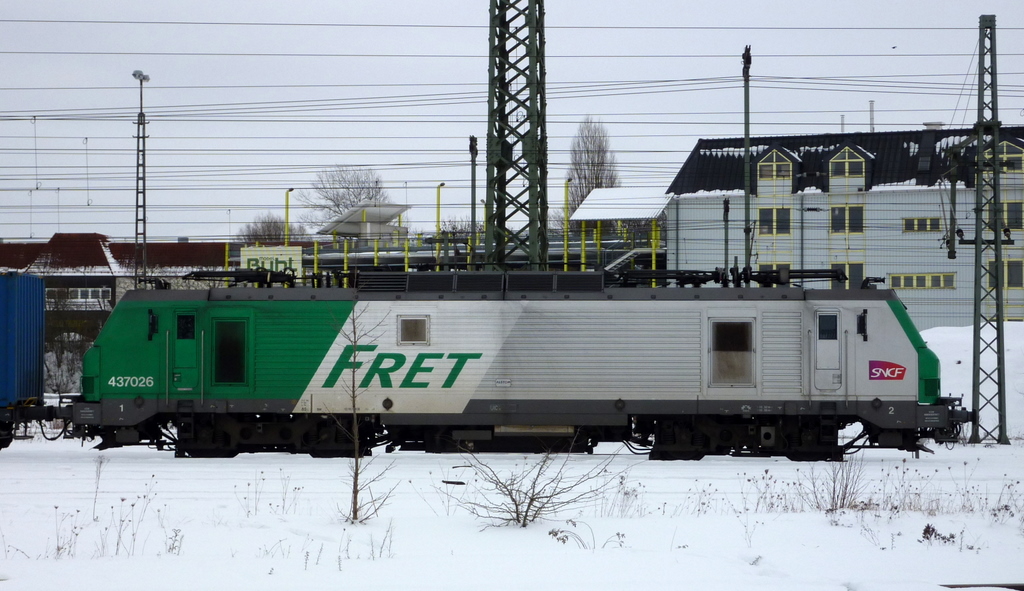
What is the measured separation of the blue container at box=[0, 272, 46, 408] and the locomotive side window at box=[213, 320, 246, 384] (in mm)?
4228

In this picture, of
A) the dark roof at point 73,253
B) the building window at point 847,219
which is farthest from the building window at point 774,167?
the dark roof at point 73,253

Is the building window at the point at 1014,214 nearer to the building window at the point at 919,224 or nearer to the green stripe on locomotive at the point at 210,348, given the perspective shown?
the building window at the point at 919,224

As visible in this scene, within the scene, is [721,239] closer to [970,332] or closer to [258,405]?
[970,332]

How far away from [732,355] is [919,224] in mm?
32860

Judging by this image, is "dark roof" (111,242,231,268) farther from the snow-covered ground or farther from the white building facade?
the snow-covered ground

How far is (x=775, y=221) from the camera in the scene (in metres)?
47.0

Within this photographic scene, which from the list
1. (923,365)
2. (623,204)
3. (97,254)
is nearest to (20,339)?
(923,365)

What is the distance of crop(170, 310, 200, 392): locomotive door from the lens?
18094mm

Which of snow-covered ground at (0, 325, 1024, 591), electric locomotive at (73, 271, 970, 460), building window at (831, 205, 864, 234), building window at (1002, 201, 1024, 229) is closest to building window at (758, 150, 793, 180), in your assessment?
building window at (831, 205, 864, 234)

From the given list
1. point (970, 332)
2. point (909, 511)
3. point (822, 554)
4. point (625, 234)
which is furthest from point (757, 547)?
point (625, 234)

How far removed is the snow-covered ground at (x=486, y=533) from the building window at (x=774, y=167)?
32.4 metres

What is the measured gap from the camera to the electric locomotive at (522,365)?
17.7m

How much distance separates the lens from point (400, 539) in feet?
33.9

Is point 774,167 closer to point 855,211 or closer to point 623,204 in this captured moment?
point 855,211
